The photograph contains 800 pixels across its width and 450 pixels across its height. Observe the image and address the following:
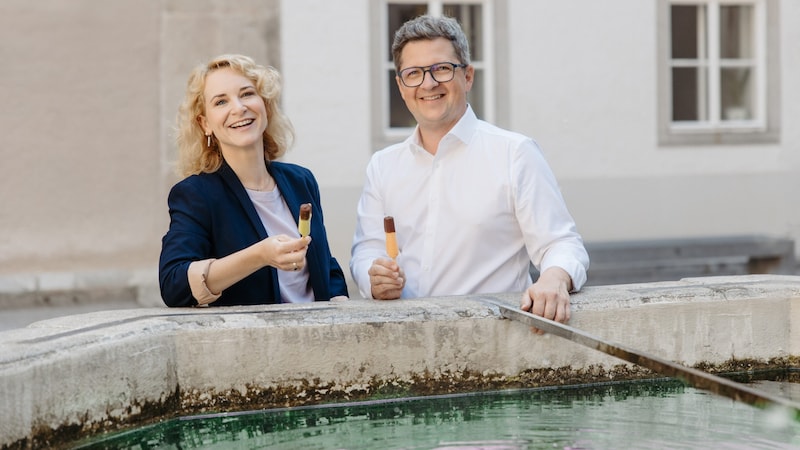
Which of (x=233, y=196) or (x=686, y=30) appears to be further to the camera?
(x=686, y=30)

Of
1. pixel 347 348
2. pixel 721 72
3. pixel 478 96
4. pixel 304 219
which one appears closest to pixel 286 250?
pixel 304 219

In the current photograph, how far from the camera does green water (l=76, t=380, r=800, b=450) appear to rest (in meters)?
2.85

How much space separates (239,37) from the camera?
10281mm

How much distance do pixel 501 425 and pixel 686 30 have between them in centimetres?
937

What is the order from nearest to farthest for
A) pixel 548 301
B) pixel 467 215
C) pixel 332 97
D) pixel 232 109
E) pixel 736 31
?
1. pixel 548 301
2. pixel 232 109
3. pixel 467 215
4. pixel 332 97
5. pixel 736 31

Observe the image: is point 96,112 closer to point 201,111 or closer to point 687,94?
point 687,94

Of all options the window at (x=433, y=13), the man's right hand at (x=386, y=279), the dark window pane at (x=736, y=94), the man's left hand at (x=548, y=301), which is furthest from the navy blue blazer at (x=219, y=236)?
the dark window pane at (x=736, y=94)

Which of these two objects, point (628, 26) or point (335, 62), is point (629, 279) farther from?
point (335, 62)

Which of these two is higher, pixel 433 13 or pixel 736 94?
pixel 433 13

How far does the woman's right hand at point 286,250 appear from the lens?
3033 mm

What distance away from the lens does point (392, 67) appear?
10.9 m

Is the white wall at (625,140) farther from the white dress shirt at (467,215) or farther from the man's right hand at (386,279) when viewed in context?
the man's right hand at (386,279)

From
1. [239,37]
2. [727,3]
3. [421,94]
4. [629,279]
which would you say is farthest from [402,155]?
[727,3]

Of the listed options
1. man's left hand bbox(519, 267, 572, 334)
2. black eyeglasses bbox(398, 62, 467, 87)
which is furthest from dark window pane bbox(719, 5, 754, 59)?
man's left hand bbox(519, 267, 572, 334)
